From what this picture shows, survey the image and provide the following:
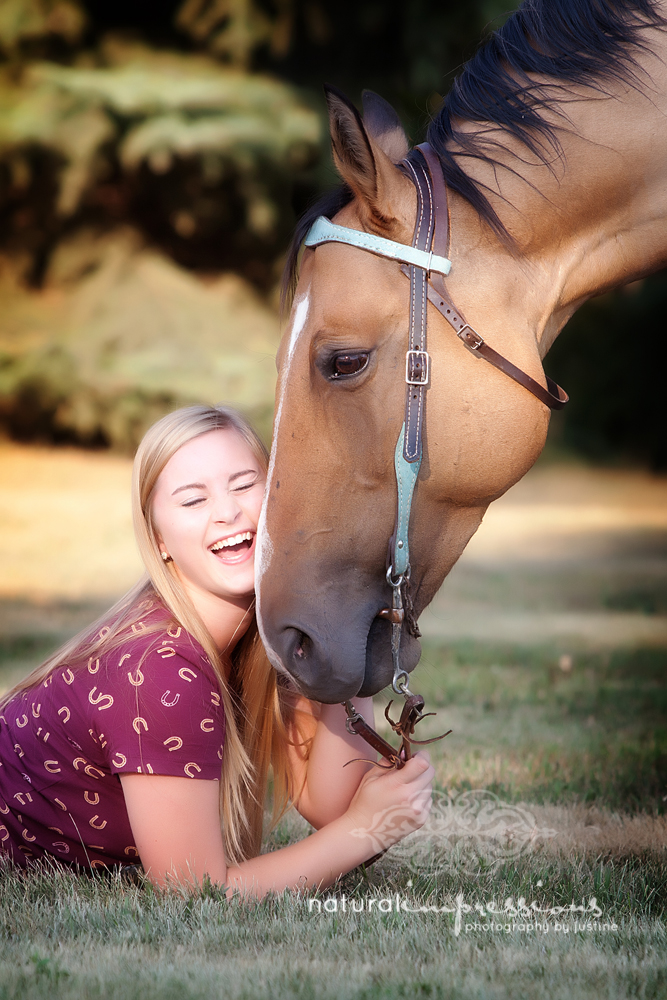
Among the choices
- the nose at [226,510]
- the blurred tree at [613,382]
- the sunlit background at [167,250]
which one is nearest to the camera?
the nose at [226,510]

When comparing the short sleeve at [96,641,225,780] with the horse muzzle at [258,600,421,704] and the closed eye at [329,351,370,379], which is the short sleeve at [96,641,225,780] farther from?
the closed eye at [329,351,370,379]

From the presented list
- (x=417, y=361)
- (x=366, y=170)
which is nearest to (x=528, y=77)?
(x=366, y=170)

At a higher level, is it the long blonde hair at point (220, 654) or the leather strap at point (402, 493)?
the leather strap at point (402, 493)

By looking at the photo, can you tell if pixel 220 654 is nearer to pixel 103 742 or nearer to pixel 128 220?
pixel 103 742

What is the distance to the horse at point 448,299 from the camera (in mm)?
1961

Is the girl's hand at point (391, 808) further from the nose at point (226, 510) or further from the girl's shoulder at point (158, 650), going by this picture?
the nose at point (226, 510)

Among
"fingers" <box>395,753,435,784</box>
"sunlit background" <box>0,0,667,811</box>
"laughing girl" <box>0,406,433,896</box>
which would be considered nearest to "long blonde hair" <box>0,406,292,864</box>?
"laughing girl" <box>0,406,433,896</box>

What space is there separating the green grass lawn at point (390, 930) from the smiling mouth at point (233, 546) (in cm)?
72

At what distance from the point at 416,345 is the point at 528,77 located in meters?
0.73

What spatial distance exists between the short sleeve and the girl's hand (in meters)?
0.32

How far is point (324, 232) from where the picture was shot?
2088mm

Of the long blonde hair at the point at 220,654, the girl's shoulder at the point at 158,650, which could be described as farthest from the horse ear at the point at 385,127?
the girl's shoulder at the point at 158,650

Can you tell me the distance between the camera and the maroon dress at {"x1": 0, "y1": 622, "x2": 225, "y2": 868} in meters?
2.02

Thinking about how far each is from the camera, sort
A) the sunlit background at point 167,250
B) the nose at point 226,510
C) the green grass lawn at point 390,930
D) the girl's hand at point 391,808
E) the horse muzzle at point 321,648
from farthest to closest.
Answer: the sunlit background at point 167,250 → the nose at point 226,510 → the girl's hand at point 391,808 → the horse muzzle at point 321,648 → the green grass lawn at point 390,930
